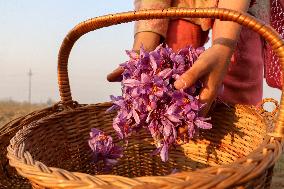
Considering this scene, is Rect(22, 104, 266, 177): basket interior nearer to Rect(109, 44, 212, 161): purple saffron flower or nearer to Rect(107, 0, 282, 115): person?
Rect(107, 0, 282, 115): person

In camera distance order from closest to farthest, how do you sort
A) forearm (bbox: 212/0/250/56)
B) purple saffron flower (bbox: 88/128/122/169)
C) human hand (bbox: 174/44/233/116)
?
human hand (bbox: 174/44/233/116) < forearm (bbox: 212/0/250/56) < purple saffron flower (bbox: 88/128/122/169)

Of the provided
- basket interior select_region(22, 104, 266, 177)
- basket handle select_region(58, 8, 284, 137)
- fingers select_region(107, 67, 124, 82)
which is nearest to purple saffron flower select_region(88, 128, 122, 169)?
basket interior select_region(22, 104, 266, 177)

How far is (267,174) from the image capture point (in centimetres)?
113

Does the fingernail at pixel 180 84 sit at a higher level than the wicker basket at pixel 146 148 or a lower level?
higher

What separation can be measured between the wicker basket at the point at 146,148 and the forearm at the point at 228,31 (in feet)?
0.65

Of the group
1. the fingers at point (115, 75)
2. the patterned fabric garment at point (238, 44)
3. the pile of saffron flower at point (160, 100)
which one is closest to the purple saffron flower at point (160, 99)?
the pile of saffron flower at point (160, 100)

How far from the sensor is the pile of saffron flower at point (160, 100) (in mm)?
1372

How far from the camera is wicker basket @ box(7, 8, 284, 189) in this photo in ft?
2.99

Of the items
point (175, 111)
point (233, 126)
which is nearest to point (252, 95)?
point (233, 126)

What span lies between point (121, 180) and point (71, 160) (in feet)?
3.34

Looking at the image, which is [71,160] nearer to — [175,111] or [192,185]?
[175,111]

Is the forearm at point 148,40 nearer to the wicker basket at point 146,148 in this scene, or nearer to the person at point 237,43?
the person at point 237,43

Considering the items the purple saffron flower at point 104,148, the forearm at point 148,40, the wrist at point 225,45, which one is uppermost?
the forearm at point 148,40

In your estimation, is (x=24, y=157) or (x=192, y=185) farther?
(x=24, y=157)
